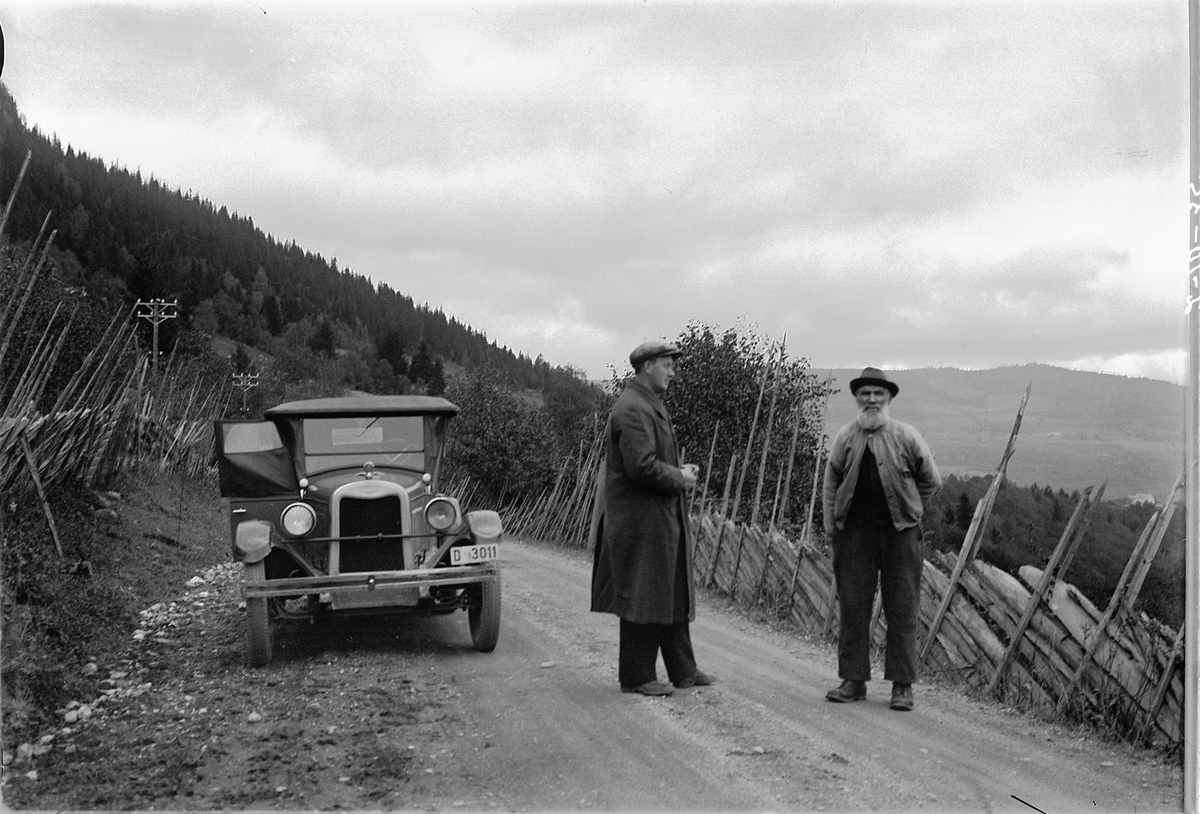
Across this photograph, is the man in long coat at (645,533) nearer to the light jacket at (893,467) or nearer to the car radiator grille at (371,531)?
the light jacket at (893,467)

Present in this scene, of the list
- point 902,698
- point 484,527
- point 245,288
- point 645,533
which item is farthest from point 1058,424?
point 245,288

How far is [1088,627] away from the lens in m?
5.02

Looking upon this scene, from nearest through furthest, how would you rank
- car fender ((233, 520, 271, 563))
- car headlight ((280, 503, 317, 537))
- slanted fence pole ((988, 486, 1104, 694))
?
1. slanted fence pole ((988, 486, 1104, 694))
2. car fender ((233, 520, 271, 563))
3. car headlight ((280, 503, 317, 537))

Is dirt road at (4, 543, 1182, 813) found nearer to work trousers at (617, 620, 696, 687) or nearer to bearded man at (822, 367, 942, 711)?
work trousers at (617, 620, 696, 687)

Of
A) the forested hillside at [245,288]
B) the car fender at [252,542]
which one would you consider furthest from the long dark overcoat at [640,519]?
the forested hillside at [245,288]

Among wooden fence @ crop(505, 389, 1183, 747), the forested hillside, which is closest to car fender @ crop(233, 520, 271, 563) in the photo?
wooden fence @ crop(505, 389, 1183, 747)

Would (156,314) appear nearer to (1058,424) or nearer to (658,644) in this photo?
(1058,424)

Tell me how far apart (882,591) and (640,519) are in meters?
1.29

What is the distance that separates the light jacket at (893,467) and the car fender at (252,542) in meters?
3.77

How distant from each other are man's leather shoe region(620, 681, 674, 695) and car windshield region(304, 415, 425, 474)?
321cm

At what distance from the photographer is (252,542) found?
673cm

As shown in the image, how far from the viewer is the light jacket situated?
5.02 metres

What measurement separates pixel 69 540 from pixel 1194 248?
8.54m

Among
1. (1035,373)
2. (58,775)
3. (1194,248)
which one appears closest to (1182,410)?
(1194,248)
